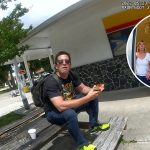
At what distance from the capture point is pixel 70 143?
6266mm

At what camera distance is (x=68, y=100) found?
514 centimetres

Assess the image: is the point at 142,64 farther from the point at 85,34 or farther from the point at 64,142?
the point at 85,34

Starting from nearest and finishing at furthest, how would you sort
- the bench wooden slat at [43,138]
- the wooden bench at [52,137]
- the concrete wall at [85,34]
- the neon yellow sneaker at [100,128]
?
the bench wooden slat at [43,138]
the wooden bench at [52,137]
the neon yellow sneaker at [100,128]
the concrete wall at [85,34]

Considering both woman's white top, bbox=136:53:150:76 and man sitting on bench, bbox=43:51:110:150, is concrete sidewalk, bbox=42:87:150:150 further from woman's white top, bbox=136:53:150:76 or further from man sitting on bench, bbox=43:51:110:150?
woman's white top, bbox=136:53:150:76

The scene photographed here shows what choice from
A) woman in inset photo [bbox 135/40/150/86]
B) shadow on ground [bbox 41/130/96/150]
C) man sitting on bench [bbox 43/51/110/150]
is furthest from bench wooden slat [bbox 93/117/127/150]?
woman in inset photo [bbox 135/40/150/86]

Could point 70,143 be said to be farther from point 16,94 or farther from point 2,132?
point 16,94

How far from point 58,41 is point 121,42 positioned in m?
3.06

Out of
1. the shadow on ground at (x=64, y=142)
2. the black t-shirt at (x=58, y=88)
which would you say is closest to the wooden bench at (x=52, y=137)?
the shadow on ground at (x=64, y=142)

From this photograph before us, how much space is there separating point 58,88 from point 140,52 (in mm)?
4751

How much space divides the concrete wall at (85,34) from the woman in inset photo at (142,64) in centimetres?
278

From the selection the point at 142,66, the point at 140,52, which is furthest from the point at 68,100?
the point at 140,52

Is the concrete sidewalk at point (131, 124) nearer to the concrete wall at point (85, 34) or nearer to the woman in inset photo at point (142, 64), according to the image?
the woman in inset photo at point (142, 64)

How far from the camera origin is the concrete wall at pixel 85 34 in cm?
1183

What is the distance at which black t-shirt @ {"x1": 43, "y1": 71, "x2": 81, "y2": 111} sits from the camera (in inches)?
199
